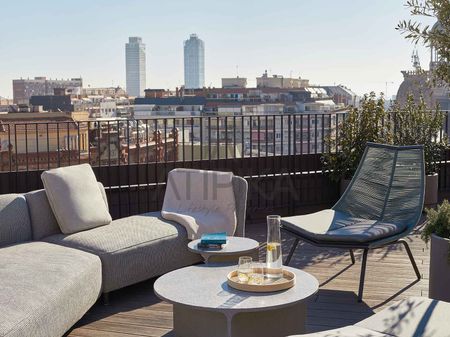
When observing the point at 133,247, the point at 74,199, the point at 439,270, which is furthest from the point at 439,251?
the point at 74,199

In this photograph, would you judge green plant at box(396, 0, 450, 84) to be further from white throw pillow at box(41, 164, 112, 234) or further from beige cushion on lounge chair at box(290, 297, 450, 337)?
white throw pillow at box(41, 164, 112, 234)

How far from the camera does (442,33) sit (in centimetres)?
285

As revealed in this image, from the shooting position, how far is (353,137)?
7.13 m

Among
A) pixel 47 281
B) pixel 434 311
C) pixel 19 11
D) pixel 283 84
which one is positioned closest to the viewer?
pixel 434 311

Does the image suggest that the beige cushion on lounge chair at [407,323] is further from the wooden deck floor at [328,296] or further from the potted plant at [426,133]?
the potted plant at [426,133]

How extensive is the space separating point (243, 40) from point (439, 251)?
143 feet

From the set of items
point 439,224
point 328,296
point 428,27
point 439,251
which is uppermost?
point 428,27

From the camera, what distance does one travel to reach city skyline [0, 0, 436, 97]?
10188 mm

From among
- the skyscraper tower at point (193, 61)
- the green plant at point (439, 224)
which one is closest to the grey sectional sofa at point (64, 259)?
the green plant at point (439, 224)

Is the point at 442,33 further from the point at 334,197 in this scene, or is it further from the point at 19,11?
the point at 19,11

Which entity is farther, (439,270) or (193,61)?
(193,61)

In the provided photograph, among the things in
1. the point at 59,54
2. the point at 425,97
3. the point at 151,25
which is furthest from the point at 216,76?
the point at 425,97

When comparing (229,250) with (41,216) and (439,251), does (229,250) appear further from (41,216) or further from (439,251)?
(41,216)

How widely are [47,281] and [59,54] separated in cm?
7034
